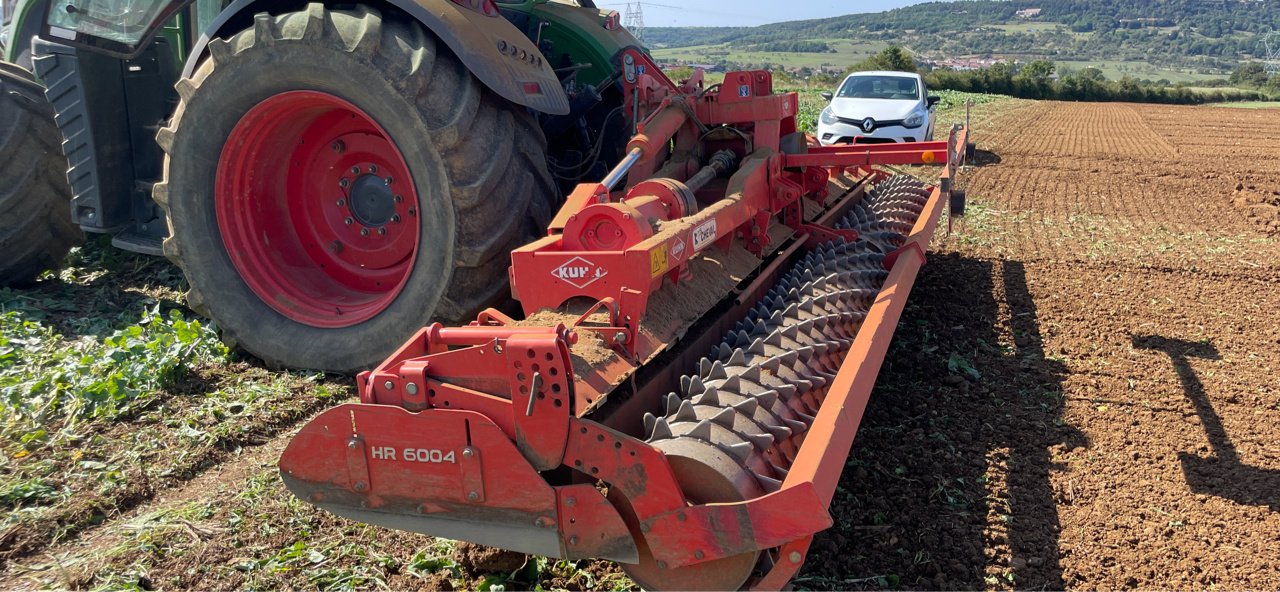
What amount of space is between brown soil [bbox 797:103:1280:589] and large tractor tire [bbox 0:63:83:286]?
4.84 metres

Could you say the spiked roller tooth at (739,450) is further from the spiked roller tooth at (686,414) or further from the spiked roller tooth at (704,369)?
the spiked roller tooth at (704,369)

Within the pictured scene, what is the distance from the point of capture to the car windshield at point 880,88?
540 inches

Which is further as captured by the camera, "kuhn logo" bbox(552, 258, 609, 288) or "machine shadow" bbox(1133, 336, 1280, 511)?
"machine shadow" bbox(1133, 336, 1280, 511)

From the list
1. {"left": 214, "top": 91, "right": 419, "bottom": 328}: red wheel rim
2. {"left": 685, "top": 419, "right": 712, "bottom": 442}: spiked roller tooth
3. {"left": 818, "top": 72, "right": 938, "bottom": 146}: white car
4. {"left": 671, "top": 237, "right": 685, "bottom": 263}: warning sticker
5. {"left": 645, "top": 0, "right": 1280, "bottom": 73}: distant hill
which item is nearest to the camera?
{"left": 685, "top": 419, "right": 712, "bottom": 442}: spiked roller tooth

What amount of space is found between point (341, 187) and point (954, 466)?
287 centimetres

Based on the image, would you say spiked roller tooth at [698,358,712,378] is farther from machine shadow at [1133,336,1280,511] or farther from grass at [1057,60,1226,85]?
grass at [1057,60,1226,85]

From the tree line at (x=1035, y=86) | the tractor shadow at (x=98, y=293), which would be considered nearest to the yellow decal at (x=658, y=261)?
the tractor shadow at (x=98, y=293)

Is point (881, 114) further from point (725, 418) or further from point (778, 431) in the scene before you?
point (725, 418)

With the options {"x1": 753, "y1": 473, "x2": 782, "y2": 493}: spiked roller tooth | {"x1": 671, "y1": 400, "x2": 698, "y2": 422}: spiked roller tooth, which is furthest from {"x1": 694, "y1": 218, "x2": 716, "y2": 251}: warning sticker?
{"x1": 753, "y1": 473, "x2": 782, "y2": 493}: spiked roller tooth

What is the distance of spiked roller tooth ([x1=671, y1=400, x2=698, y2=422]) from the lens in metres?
2.56

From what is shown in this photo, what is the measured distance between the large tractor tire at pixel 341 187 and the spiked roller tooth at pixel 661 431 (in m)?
1.30

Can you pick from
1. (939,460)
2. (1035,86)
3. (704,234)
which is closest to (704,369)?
(704,234)

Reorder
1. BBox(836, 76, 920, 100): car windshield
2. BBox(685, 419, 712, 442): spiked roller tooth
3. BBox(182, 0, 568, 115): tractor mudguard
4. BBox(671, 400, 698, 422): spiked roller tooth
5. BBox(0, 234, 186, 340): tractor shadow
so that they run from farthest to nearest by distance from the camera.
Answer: BBox(836, 76, 920, 100): car windshield
BBox(0, 234, 186, 340): tractor shadow
BBox(182, 0, 568, 115): tractor mudguard
BBox(671, 400, 698, 422): spiked roller tooth
BBox(685, 419, 712, 442): spiked roller tooth

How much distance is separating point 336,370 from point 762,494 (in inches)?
87.0
